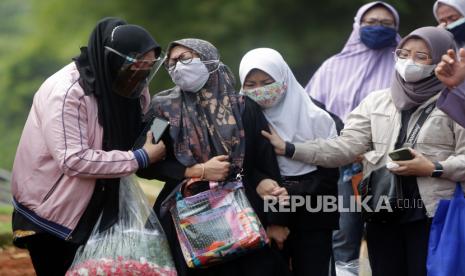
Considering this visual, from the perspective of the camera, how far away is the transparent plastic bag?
14.1ft

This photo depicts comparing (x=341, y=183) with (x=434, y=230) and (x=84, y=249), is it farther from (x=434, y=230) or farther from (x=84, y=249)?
(x=84, y=249)

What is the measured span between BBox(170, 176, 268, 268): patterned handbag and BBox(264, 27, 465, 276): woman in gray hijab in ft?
1.51

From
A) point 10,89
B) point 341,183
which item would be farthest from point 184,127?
point 10,89

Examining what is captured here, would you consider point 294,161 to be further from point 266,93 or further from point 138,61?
point 138,61

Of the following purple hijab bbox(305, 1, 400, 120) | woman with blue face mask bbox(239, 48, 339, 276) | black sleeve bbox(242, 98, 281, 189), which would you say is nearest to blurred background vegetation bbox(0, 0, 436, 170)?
purple hijab bbox(305, 1, 400, 120)

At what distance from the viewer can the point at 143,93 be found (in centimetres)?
475

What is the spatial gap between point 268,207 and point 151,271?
0.74 meters

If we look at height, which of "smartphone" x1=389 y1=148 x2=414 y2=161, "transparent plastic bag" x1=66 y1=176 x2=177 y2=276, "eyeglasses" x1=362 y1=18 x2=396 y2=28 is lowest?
"transparent plastic bag" x1=66 y1=176 x2=177 y2=276

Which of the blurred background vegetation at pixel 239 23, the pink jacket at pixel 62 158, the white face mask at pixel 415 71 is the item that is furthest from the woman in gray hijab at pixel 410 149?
the blurred background vegetation at pixel 239 23

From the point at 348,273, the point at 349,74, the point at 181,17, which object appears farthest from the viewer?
the point at 181,17

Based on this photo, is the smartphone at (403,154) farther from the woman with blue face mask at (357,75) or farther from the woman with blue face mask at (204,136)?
the woman with blue face mask at (357,75)

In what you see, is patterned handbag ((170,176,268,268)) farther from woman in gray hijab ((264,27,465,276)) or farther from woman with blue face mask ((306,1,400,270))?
woman with blue face mask ((306,1,400,270))

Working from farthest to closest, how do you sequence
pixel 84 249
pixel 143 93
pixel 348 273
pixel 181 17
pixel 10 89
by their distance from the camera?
1. pixel 10 89
2. pixel 181 17
3. pixel 348 273
4. pixel 143 93
5. pixel 84 249

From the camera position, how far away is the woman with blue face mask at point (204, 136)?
4527 mm
